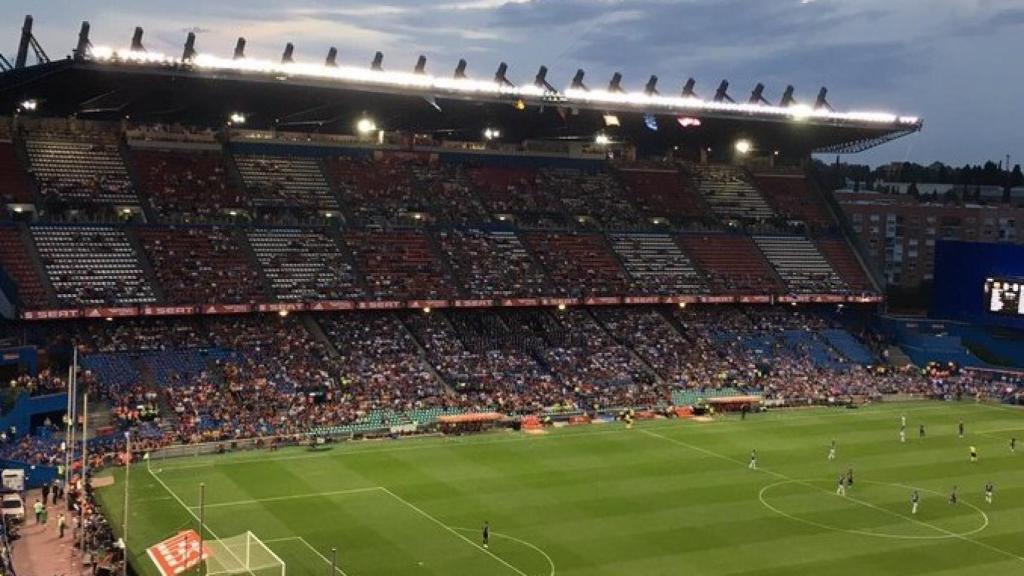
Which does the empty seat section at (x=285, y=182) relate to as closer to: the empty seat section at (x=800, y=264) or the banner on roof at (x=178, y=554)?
the empty seat section at (x=800, y=264)

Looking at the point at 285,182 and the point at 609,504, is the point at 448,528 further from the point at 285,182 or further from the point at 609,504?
the point at 285,182

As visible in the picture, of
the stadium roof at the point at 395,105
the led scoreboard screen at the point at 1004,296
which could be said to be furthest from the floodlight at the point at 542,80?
the led scoreboard screen at the point at 1004,296

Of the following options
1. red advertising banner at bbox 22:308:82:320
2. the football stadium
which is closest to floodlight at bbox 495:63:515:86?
the football stadium

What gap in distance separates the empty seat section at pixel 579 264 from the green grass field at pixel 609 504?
18022mm

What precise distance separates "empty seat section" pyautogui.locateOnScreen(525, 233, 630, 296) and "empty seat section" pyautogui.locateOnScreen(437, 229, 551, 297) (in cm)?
134

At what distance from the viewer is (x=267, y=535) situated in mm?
42594

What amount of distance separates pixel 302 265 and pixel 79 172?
1623cm

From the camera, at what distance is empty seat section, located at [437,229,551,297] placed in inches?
3142

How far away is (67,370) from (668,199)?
54795 millimetres

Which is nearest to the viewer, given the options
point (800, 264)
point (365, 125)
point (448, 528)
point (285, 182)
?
point (448, 528)

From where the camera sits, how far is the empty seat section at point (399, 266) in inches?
2990

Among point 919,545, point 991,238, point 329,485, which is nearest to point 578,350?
point 329,485

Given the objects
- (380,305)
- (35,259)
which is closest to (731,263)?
(380,305)

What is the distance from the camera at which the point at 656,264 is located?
89.4 m
